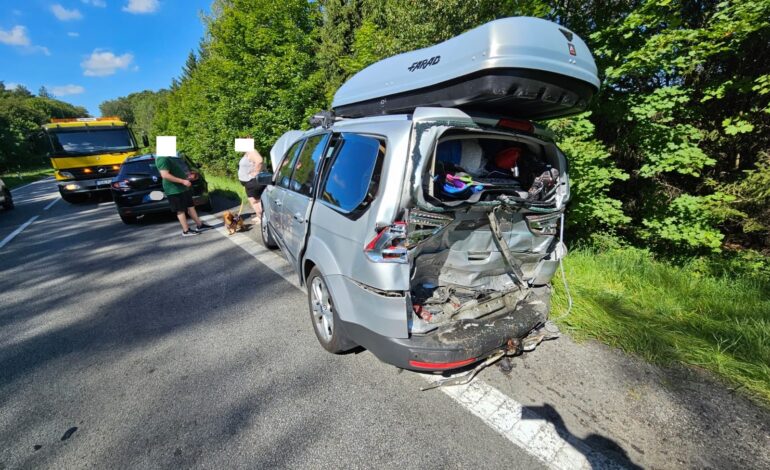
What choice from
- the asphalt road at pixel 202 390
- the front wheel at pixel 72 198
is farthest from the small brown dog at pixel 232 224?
the front wheel at pixel 72 198

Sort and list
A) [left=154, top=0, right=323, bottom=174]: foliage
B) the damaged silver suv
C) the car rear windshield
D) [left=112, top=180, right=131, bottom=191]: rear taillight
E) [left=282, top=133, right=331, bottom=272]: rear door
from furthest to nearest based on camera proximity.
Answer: [left=154, top=0, right=323, bottom=174]: foliage, the car rear windshield, [left=112, top=180, right=131, bottom=191]: rear taillight, [left=282, top=133, right=331, bottom=272]: rear door, the damaged silver suv

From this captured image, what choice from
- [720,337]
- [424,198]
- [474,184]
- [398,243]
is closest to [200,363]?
[398,243]

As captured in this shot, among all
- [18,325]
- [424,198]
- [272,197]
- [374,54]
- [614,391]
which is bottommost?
[18,325]

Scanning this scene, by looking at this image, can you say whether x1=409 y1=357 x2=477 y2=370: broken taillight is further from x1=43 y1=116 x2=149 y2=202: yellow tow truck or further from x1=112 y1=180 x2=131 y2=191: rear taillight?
x1=43 y1=116 x2=149 y2=202: yellow tow truck

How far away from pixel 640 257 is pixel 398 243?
429 centimetres

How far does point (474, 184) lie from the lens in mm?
2609

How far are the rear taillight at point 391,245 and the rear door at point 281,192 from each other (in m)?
2.14

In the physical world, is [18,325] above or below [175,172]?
below

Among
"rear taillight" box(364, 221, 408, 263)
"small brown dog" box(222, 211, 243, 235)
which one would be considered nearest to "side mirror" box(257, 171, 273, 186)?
"small brown dog" box(222, 211, 243, 235)

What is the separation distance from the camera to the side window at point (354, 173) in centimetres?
233

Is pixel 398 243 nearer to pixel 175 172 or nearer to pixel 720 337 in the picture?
pixel 720 337

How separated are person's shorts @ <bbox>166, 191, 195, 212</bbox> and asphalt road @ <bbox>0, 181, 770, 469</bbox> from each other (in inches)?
128

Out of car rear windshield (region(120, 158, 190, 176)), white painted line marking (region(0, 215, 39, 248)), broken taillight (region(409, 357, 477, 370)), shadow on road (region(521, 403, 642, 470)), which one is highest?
car rear windshield (region(120, 158, 190, 176))

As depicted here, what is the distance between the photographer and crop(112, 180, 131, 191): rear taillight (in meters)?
7.48
